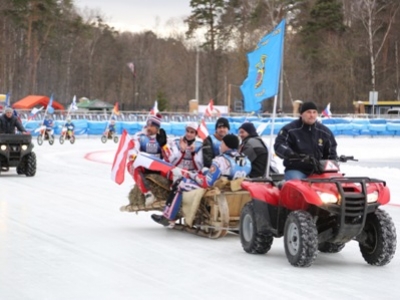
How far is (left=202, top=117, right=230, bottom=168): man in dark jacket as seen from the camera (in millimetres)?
13336

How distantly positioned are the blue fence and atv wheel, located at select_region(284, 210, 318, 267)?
42937 millimetres

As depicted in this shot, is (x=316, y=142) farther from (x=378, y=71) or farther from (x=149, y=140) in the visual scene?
(x=378, y=71)

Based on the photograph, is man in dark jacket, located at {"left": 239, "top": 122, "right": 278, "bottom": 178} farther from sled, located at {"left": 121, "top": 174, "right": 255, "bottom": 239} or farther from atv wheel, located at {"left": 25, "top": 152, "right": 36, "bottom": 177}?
atv wheel, located at {"left": 25, "top": 152, "right": 36, "bottom": 177}

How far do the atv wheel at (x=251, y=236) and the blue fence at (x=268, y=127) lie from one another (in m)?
41.8

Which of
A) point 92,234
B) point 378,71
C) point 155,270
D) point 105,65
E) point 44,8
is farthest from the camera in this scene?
point 105,65

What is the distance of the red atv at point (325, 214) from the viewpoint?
1009cm

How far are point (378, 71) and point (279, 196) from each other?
8111 cm

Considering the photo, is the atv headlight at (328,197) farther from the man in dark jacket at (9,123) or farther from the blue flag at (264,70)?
the man in dark jacket at (9,123)

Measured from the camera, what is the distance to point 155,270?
402 inches

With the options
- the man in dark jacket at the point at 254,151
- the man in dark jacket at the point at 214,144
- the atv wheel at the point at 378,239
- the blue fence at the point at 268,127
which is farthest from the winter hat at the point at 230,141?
the blue fence at the point at 268,127

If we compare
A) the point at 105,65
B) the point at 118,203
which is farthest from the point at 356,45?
the point at 118,203

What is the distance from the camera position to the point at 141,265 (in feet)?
34.6

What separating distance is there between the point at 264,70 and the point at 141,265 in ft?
15.2

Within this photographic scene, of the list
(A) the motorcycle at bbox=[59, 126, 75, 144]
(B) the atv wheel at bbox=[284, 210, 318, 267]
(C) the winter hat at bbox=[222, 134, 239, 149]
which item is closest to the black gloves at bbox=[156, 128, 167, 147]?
(C) the winter hat at bbox=[222, 134, 239, 149]
